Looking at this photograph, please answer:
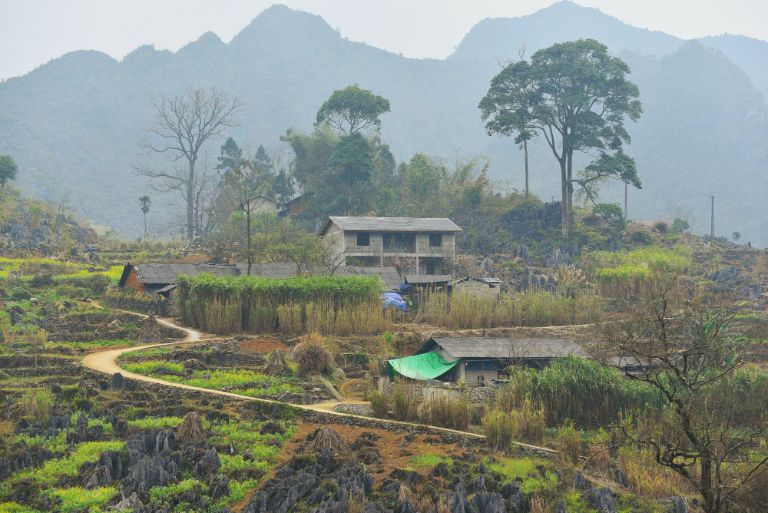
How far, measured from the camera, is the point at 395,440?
18.3m

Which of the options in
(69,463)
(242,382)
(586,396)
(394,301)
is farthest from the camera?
(394,301)

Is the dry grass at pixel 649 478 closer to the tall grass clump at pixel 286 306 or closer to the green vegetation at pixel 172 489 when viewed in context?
the green vegetation at pixel 172 489

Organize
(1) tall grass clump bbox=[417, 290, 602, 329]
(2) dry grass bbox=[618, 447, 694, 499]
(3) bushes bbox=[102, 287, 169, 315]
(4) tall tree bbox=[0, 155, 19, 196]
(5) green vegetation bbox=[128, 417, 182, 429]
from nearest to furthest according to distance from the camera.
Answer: (2) dry grass bbox=[618, 447, 694, 499] → (5) green vegetation bbox=[128, 417, 182, 429] → (1) tall grass clump bbox=[417, 290, 602, 329] → (3) bushes bbox=[102, 287, 169, 315] → (4) tall tree bbox=[0, 155, 19, 196]

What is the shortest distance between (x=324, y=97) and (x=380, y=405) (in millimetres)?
154499

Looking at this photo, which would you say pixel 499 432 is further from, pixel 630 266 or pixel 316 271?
pixel 630 266

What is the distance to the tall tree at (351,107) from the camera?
63125 mm

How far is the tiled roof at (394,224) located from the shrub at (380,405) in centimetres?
2802

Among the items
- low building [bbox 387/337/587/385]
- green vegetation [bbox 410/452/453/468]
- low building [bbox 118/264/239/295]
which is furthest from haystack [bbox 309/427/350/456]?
low building [bbox 118/264/239/295]

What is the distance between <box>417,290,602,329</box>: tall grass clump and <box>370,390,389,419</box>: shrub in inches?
514

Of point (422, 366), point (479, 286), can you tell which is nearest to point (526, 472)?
point (422, 366)

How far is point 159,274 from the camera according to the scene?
40156 millimetres

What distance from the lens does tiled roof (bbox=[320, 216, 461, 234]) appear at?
1911 inches

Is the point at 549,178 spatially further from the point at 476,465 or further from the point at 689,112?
the point at 476,465

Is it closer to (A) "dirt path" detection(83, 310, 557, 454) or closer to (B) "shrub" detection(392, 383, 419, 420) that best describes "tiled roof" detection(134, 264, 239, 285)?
(A) "dirt path" detection(83, 310, 557, 454)
